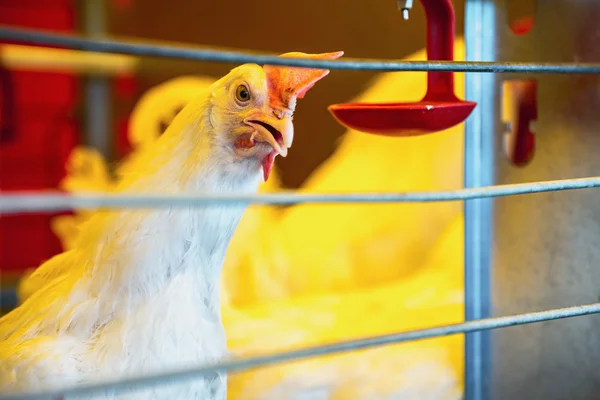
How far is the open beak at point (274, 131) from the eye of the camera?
911 millimetres

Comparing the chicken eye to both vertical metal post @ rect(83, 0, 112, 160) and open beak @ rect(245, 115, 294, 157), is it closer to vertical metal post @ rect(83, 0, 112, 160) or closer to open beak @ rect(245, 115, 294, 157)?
open beak @ rect(245, 115, 294, 157)

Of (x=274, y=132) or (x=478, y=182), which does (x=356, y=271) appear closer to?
(x=478, y=182)

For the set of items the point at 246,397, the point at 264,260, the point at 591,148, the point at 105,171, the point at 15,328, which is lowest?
the point at 246,397

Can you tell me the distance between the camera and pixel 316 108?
1589mm

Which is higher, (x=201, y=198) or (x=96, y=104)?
(x=96, y=104)

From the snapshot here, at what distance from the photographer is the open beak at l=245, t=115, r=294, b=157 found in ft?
2.99

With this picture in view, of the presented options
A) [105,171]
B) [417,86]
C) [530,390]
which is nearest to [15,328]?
[530,390]

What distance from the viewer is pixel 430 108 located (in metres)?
0.84

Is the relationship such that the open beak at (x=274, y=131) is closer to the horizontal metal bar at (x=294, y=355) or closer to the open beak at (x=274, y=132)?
the open beak at (x=274, y=132)

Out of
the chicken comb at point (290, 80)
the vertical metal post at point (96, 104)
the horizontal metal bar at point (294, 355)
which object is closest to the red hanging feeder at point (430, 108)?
the chicken comb at point (290, 80)

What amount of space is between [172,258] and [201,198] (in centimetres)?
41

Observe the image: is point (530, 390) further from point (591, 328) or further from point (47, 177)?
point (47, 177)

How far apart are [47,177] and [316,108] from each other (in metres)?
1.83

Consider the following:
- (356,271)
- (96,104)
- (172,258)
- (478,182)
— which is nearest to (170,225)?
(172,258)
